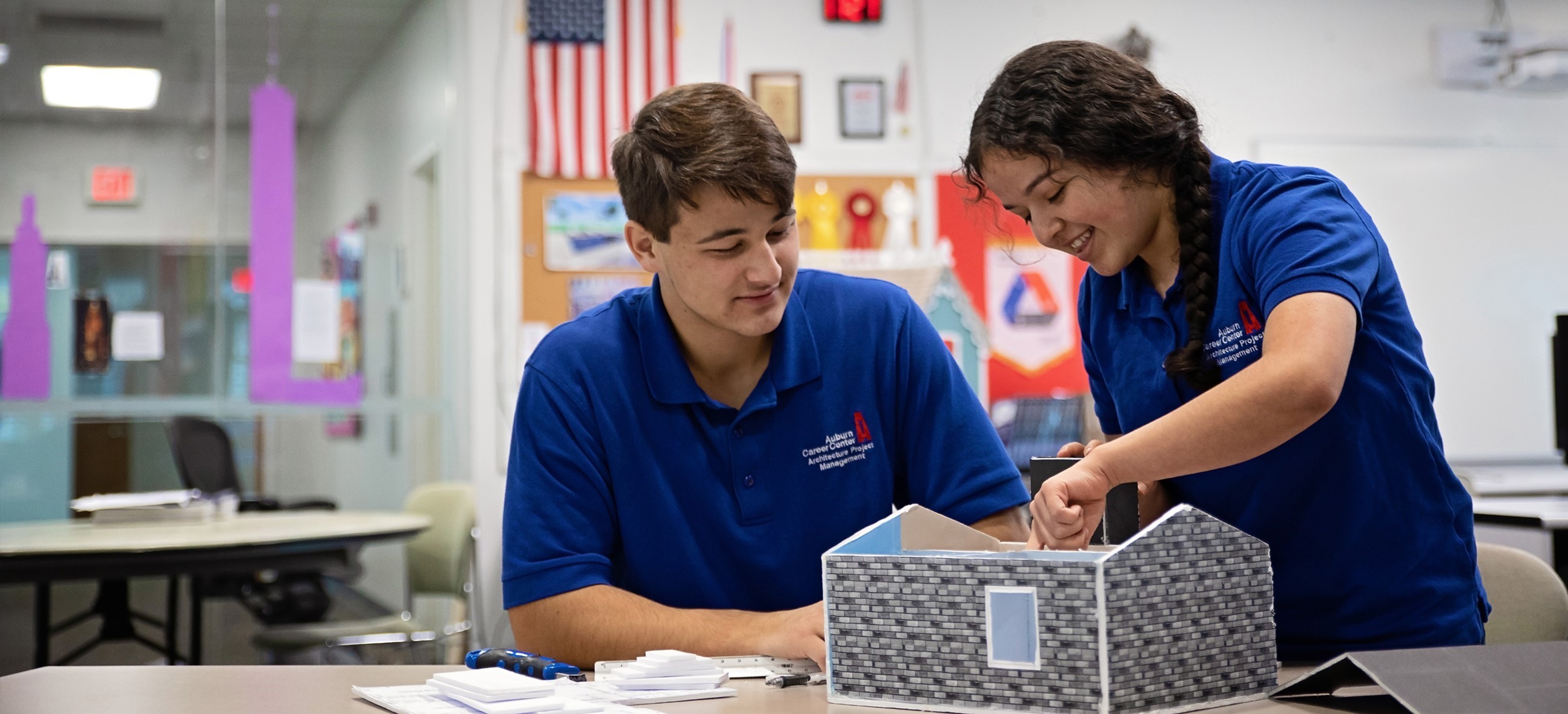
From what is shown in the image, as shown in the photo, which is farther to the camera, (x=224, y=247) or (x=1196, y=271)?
(x=224, y=247)

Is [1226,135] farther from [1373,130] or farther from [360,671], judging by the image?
[360,671]

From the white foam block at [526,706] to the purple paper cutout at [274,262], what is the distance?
169 inches

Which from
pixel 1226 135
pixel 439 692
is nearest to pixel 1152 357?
pixel 439 692

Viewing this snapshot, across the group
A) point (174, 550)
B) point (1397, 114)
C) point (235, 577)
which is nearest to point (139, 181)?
point (235, 577)

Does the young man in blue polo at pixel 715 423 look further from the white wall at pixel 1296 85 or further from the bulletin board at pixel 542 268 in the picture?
the white wall at pixel 1296 85

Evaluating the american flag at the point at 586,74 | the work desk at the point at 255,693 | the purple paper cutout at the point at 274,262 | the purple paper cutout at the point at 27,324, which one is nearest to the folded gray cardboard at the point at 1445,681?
the work desk at the point at 255,693

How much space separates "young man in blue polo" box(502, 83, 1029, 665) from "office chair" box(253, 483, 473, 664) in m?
2.46

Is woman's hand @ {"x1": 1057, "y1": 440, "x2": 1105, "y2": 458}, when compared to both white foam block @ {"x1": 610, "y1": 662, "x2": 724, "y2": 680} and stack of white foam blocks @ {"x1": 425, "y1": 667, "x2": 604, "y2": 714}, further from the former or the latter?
stack of white foam blocks @ {"x1": 425, "y1": 667, "x2": 604, "y2": 714}

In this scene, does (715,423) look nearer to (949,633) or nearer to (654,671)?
(654,671)

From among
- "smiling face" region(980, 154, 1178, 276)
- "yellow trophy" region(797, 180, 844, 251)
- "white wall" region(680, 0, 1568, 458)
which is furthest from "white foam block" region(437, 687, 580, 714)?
"white wall" region(680, 0, 1568, 458)

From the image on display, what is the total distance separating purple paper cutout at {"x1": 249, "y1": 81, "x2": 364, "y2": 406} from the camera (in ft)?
16.0

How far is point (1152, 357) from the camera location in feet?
4.36

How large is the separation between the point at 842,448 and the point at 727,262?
0.91 ft

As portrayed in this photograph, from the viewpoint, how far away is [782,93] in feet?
16.3
